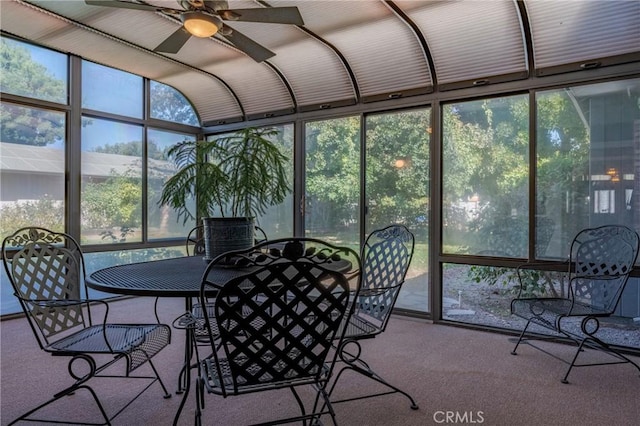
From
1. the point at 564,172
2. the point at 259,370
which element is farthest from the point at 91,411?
the point at 564,172

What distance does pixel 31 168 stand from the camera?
13.6ft

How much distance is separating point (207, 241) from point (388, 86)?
2.77 meters

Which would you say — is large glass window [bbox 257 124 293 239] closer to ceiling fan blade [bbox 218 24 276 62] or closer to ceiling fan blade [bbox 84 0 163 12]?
ceiling fan blade [bbox 218 24 276 62]

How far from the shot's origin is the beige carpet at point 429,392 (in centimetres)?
222

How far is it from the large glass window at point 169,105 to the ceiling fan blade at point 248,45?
112 inches

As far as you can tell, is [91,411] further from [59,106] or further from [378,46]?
[378,46]

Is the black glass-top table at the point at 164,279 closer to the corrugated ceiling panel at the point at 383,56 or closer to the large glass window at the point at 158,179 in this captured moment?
the corrugated ceiling panel at the point at 383,56

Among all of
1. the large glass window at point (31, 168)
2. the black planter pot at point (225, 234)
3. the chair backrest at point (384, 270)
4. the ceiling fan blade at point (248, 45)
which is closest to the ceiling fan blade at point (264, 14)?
the ceiling fan blade at point (248, 45)

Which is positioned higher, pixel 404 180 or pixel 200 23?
pixel 200 23

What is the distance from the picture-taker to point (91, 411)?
2289 mm

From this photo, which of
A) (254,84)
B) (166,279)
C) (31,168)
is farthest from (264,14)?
(31,168)

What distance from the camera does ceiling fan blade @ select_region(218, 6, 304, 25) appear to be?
2.41m

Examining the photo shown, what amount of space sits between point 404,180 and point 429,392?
91.9 inches
